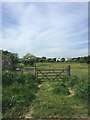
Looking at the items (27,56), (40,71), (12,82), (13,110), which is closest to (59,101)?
(13,110)

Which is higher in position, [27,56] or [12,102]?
[27,56]

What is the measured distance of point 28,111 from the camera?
9273 millimetres

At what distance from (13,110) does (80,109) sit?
2354 mm

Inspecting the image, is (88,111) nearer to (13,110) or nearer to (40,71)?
(13,110)

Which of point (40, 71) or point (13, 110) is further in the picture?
point (40, 71)

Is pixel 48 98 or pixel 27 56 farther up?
pixel 27 56

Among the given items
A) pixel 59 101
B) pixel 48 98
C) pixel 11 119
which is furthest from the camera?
pixel 48 98

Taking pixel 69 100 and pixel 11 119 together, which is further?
pixel 69 100

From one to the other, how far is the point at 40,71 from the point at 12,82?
6584 mm

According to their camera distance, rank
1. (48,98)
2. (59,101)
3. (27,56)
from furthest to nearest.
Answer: (27,56) < (48,98) < (59,101)

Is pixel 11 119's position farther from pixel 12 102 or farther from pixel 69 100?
pixel 69 100

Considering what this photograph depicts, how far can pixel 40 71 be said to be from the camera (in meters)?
21.0

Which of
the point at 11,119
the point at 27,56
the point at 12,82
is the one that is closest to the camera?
the point at 11,119

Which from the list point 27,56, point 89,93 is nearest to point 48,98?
point 89,93
